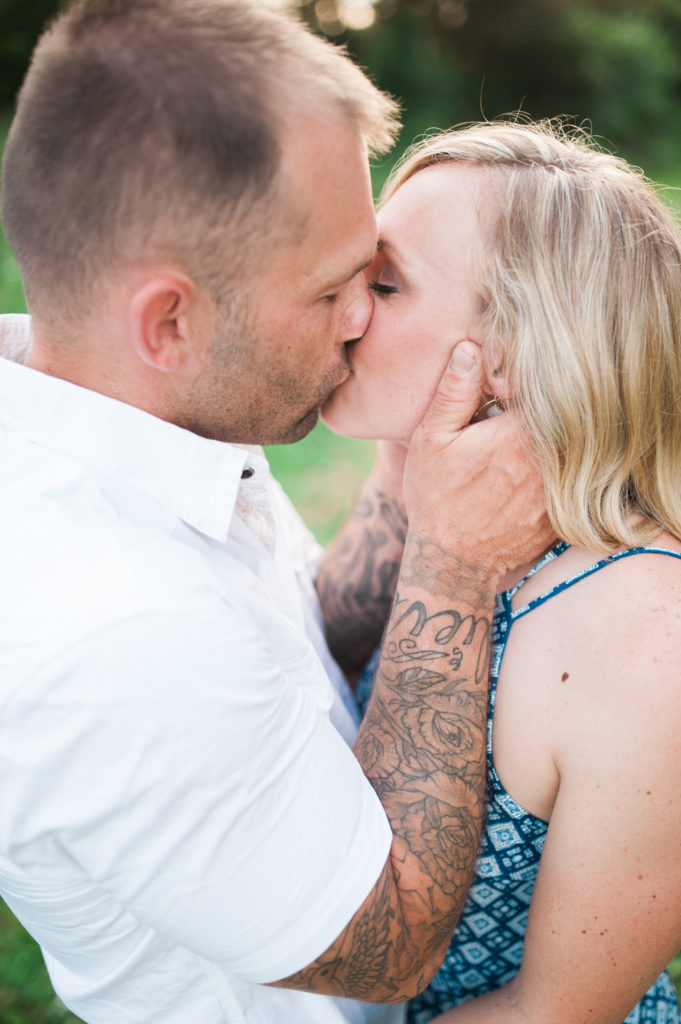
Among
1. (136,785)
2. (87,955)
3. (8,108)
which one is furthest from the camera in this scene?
(8,108)

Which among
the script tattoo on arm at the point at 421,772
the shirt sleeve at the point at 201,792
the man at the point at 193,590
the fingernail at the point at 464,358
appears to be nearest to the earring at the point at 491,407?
the fingernail at the point at 464,358

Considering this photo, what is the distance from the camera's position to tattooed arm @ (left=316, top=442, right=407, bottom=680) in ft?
10.0

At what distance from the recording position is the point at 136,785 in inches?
55.5

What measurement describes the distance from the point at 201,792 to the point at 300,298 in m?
1.13

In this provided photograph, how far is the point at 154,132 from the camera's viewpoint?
5.12 ft

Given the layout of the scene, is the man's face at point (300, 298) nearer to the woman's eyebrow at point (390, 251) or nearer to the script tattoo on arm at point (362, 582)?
the woman's eyebrow at point (390, 251)

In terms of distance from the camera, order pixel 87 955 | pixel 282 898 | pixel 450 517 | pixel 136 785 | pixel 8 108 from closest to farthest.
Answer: pixel 136 785 < pixel 282 898 < pixel 87 955 < pixel 450 517 < pixel 8 108

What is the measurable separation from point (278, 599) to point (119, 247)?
993 millimetres

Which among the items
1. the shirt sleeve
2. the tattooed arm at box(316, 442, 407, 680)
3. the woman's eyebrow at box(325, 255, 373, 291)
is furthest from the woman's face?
the shirt sleeve

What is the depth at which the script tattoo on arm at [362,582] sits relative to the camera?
3051 millimetres

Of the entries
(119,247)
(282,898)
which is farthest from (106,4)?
(282,898)

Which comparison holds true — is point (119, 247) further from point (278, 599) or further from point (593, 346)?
point (593, 346)

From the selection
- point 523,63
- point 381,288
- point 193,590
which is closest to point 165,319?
point 193,590

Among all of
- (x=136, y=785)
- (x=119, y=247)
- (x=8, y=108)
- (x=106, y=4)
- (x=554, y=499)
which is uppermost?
(x=106, y=4)
